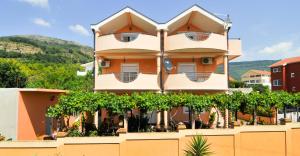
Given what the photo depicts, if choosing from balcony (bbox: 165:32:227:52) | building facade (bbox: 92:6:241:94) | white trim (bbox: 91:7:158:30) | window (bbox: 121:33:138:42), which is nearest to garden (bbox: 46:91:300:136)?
building facade (bbox: 92:6:241:94)

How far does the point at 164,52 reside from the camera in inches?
997

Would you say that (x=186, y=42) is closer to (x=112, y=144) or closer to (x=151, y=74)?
(x=151, y=74)

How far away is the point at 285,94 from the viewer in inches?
843

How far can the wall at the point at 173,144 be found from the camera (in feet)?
56.3

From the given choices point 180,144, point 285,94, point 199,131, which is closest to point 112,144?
point 180,144

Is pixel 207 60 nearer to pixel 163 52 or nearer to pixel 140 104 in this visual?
pixel 163 52

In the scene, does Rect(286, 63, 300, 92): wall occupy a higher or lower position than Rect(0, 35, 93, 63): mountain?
lower

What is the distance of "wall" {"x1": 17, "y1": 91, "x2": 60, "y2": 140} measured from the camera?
20109 millimetres

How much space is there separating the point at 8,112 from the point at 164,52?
12.9 metres

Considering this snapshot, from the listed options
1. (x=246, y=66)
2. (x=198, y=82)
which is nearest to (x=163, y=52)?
Answer: (x=198, y=82)

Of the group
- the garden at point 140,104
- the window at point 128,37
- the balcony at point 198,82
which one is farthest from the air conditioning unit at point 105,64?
the garden at point 140,104

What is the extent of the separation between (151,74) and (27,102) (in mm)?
9843

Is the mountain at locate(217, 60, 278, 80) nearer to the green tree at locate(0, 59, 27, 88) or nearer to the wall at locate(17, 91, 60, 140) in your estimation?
the green tree at locate(0, 59, 27, 88)

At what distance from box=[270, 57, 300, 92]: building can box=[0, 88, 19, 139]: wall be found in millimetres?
53135
